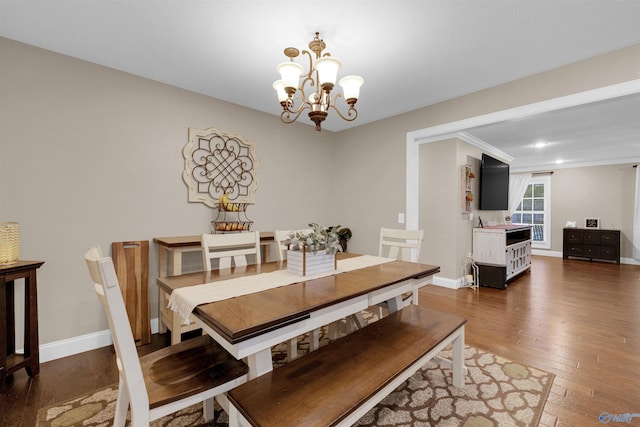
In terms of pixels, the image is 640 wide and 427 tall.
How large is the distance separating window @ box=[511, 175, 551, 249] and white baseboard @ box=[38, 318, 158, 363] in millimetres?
9523

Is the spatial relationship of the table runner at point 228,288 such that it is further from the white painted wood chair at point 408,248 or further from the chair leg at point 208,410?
the white painted wood chair at point 408,248

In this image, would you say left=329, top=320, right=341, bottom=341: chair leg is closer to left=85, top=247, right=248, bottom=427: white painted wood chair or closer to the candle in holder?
left=85, top=247, right=248, bottom=427: white painted wood chair

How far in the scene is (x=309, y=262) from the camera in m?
1.88

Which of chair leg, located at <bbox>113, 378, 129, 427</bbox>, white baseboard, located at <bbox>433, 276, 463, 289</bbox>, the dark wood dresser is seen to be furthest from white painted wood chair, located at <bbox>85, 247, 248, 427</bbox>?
the dark wood dresser

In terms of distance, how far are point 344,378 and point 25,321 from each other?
2274 mm

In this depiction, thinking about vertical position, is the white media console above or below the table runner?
below

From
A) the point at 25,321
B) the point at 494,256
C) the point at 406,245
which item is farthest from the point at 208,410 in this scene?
the point at 494,256

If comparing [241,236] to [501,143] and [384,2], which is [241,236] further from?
[501,143]

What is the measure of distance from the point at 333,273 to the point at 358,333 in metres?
0.41

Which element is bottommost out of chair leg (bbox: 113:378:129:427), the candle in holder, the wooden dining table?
chair leg (bbox: 113:378:129:427)

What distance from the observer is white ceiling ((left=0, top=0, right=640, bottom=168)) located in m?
1.78

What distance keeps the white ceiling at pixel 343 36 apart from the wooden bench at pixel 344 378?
2027 mm

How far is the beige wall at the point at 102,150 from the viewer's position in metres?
2.18

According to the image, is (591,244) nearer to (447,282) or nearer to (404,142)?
(447,282)
